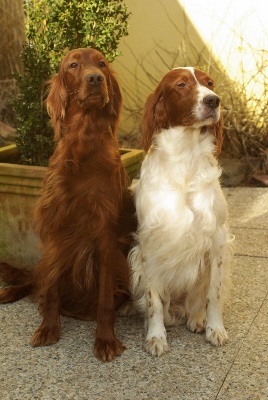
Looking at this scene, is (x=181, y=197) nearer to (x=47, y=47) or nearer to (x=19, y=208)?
(x=19, y=208)

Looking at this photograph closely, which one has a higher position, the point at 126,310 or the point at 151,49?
the point at 151,49

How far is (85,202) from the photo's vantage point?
2.99 m

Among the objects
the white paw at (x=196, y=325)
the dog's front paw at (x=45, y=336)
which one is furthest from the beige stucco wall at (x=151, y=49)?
the dog's front paw at (x=45, y=336)

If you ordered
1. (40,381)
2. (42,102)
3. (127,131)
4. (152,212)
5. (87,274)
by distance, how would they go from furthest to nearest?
1. (127,131)
2. (42,102)
3. (87,274)
4. (152,212)
5. (40,381)

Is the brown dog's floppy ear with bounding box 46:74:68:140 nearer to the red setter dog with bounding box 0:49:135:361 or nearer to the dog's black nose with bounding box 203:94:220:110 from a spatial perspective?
the red setter dog with bounding box 0:49:135:361

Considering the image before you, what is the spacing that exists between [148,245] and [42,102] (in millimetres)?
1230

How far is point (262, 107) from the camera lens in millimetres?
6094

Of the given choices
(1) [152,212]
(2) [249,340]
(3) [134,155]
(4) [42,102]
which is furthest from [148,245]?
(4) [42,102]

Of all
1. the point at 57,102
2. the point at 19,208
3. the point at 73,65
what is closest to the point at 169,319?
the point at 19,208

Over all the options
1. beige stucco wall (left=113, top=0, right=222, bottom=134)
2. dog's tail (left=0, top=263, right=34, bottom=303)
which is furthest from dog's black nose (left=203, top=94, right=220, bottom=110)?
beige stucco wall (left=113, top=0, right=222, bottom=134)

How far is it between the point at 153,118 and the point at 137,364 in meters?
1.06

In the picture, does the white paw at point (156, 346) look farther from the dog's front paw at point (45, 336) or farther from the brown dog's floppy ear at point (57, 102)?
the brown dog's floppy ear at point (57, 102)

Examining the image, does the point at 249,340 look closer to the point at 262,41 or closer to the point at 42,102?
the point at 42,102

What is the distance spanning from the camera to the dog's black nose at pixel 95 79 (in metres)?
2.81
